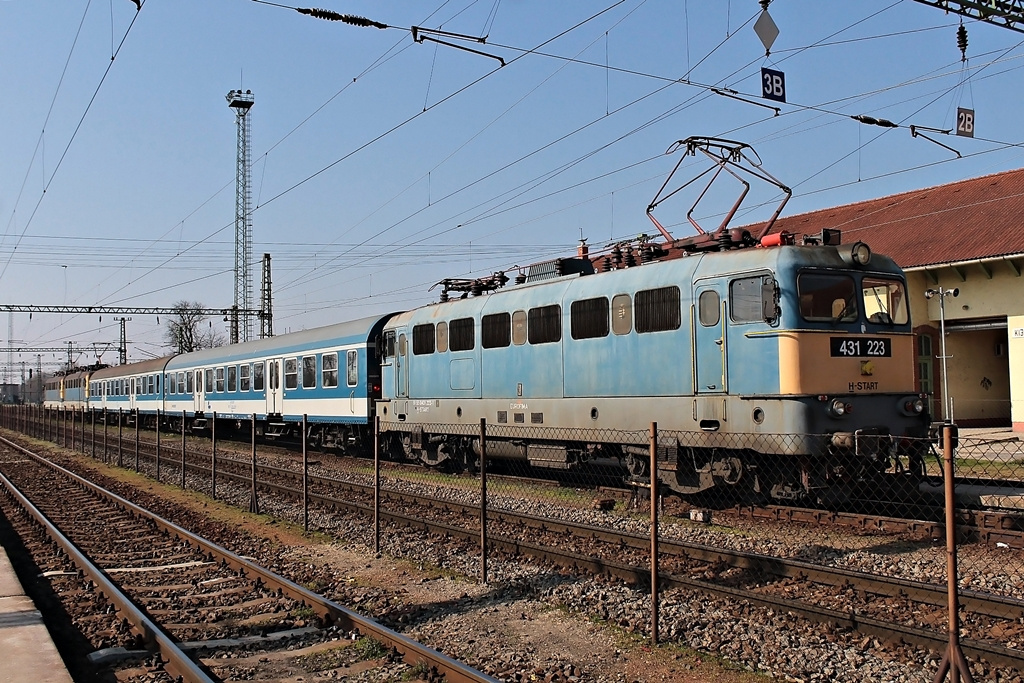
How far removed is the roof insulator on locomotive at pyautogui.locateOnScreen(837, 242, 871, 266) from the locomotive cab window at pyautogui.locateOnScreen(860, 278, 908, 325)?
0.29 meters

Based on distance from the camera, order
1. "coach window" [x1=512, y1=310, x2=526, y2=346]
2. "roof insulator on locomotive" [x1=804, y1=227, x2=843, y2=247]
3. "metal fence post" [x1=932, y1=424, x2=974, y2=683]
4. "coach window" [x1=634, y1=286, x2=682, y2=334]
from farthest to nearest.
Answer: "coach window" [x1=512, y1=310, x2=526, y2=346], "coach window" [x1=634, y1=286, x2=682, y2=334], "roof insulator on locomotive" [x1=804, y1=227, x2=843, y2=247], "metal fence post" [x1=932, y1=424, x2=974, y2=683]

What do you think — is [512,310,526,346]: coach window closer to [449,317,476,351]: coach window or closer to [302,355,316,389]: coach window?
[449,317,476,351]: coach window

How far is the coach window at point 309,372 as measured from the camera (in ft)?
79.6

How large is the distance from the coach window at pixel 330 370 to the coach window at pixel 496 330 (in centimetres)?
795

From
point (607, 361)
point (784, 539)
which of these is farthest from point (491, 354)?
point (784, 539)

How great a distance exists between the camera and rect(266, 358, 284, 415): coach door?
86.4 feet

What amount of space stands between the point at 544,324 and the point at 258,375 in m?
16.0

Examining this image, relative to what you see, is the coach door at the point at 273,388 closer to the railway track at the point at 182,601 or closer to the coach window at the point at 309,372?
the coach window at the point at 309,372

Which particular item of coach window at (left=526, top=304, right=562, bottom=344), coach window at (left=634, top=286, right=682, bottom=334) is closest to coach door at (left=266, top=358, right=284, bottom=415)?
coach window at (left=526, top=304, right=562, bottom=344)

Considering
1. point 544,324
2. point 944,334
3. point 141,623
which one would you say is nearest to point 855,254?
point 544,324

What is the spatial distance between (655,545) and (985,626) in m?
2.58

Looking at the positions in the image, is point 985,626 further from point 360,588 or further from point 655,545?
point 360,588

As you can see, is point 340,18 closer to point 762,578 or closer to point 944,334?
point 762,578

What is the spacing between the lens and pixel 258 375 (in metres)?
28.0
